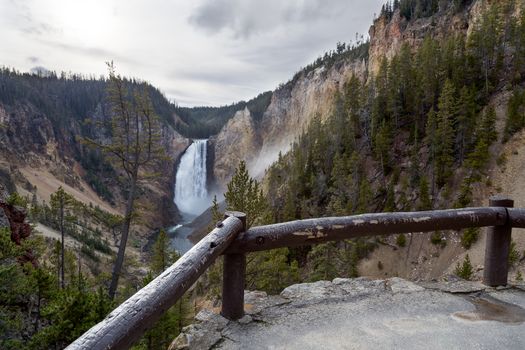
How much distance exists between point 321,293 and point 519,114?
120 ft

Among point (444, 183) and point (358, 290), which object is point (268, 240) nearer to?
point (358, 290)

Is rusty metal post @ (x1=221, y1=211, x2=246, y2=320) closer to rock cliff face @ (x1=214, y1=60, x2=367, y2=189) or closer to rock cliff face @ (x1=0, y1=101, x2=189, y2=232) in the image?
rock cliff face @ (x1=0, y1=101, x2=189, y2=232)

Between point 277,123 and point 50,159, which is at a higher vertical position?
point 277,123

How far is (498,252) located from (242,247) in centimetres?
305

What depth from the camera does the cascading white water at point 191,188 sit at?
305ft

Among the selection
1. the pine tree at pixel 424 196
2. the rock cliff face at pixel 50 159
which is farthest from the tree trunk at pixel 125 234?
the rock cliff face at pixel 50 159

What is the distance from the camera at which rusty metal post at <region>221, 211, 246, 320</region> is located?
10.0 feet

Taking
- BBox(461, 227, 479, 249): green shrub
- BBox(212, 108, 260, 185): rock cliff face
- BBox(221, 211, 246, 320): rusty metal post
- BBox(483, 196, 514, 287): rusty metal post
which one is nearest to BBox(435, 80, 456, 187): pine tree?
BBox(461, 227, 479, 249): green shrub

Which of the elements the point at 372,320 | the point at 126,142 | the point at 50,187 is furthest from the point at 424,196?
the point at 50,187

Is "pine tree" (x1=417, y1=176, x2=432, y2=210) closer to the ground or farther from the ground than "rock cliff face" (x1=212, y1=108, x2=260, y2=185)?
closer to the ground

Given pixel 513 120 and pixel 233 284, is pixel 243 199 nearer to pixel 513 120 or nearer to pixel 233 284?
pixel 233 284

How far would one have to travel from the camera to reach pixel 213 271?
648 inches

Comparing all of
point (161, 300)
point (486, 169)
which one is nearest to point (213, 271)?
point (161, 300)

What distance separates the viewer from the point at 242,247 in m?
3.02
